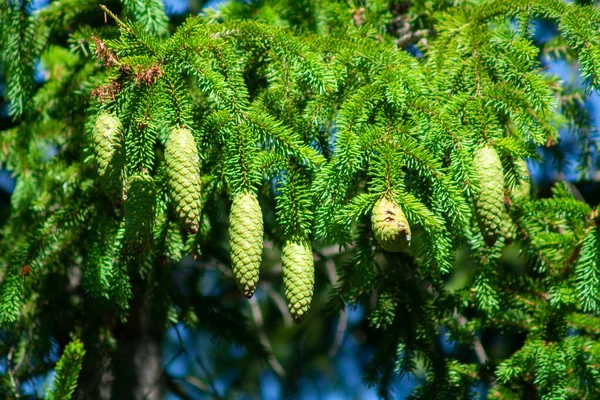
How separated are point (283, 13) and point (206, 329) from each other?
1.52 metres

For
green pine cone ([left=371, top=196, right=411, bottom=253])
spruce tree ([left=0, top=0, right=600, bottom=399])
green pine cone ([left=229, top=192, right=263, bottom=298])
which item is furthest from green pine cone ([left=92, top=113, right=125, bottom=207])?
green pine cone ([left=371, top=196, right=411, bottom=253])

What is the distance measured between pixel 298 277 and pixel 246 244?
0.16m

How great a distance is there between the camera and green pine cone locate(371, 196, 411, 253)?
1.54 metres

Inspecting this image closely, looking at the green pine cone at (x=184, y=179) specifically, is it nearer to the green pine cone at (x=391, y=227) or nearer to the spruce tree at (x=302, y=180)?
the spruce tree at (x=302, y=180)

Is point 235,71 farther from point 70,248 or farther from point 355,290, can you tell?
point 70,248

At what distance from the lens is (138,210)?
1.70 meters

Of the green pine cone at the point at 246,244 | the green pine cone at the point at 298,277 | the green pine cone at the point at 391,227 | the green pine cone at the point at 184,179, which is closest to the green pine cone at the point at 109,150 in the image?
the green pine cone at the point at 184,179

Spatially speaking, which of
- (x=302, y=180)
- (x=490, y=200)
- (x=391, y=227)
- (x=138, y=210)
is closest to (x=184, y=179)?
(x=138, y=210)

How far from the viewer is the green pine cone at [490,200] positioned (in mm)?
1713

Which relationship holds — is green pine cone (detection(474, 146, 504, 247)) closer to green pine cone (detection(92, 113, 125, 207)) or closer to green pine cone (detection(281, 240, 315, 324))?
green pine cone (detection(281, 240, 315, 324))

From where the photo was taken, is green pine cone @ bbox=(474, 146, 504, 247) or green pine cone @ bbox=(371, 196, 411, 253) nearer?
green pine cone @ bbox=(371, 196, 411, 253)

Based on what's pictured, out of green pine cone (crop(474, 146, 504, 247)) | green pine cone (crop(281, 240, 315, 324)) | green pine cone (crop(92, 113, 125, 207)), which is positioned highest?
green pine cone (crop(92, 113, 125, 207))

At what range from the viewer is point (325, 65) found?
1.99 metres

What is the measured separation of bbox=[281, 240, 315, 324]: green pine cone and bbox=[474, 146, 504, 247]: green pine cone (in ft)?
1.52
